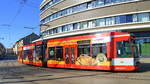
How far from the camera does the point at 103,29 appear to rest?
3534cm

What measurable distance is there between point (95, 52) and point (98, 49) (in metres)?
0.42

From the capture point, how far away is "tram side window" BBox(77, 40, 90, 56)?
17.5 metres

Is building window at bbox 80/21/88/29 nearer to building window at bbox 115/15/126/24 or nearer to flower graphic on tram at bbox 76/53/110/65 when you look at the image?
building window at bbox 115/15/126/24

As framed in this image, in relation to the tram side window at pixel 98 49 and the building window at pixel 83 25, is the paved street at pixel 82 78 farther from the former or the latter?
the building window at pixel 83 25

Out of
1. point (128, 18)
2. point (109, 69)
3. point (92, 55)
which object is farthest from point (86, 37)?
point (128, 18)

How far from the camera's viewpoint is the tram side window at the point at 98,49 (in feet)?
53.5

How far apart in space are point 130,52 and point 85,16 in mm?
24863

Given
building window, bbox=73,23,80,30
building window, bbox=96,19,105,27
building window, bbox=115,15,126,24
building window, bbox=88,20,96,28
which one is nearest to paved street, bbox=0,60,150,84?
building window, bbox=115,15,126,24

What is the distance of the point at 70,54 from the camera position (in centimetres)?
1928

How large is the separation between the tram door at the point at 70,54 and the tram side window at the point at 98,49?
2.26 m

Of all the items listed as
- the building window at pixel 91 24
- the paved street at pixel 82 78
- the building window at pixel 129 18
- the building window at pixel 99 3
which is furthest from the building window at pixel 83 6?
the paved street at pixel 82 78

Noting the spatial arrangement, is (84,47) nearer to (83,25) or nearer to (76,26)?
(83,25)

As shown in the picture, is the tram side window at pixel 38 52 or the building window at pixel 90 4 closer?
the tram side window at pixel 38 52

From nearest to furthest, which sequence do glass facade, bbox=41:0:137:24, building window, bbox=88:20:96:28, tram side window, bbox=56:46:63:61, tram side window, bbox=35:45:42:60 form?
tram side window, bbox=56:46:63:61 < tram side window, bbox=35:45:42:60 < glass facade, bbox=41:0:137:24 < building window, bbox=88:20:96:28
